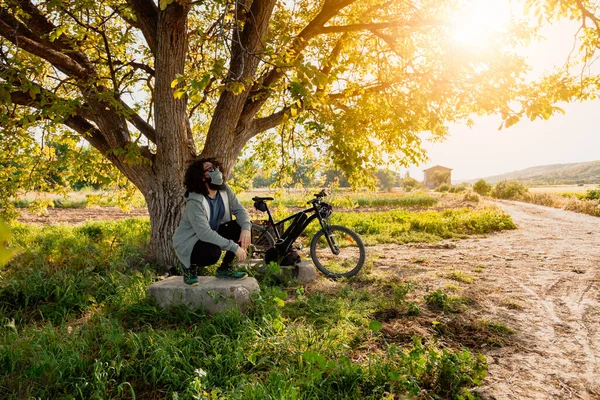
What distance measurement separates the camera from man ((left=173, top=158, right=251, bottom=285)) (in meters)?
4.32

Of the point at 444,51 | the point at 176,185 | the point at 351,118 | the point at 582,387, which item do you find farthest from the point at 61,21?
the point at 582,387

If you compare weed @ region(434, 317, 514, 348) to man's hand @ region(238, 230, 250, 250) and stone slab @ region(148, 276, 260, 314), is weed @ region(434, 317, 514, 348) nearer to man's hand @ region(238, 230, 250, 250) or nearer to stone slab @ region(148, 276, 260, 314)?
stone slab @ region(148, 276, 260, 314)

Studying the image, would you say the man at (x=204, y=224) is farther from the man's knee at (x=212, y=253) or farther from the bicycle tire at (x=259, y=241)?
the bicycle tire at (x=259, y=241)

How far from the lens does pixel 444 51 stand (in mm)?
6551

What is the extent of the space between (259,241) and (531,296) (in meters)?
4.05

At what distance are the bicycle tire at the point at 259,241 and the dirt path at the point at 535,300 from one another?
6.41ft

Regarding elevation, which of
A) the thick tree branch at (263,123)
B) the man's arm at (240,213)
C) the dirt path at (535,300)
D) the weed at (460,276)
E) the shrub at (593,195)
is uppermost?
the thick tree branch at (263,123)

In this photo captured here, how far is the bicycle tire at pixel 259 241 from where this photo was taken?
21.3ft

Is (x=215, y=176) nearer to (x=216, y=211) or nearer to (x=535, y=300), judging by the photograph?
(x=216, y=211)

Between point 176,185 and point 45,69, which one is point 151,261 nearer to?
point 176,185

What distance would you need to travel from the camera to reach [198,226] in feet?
14.1

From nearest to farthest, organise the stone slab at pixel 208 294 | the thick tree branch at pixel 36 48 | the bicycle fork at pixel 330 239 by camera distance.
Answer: the stone slab at pixel 208 294 → the thick tree branch at pixel 36 48 → the bicycle fork at pixel 330 239

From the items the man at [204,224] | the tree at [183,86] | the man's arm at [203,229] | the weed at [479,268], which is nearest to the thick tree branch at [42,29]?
the tree at [183,86]

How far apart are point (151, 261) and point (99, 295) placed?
1714 millimetres
